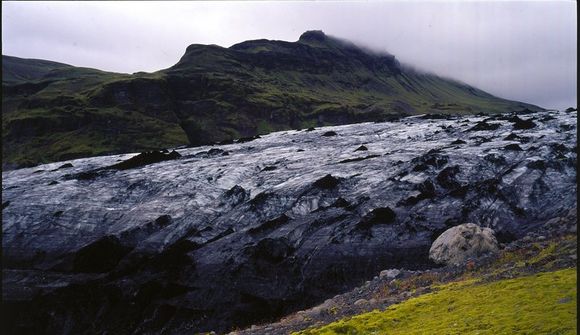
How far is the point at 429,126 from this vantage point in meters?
92.9

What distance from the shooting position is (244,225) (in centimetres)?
5228

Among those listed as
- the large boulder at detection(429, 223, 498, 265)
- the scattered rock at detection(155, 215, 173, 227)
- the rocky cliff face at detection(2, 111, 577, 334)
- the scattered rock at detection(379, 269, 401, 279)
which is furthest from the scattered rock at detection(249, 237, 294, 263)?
the large boulder at detection(429, 223, 498, 265)

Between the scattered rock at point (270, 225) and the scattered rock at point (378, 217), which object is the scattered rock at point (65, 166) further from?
the scattered rock at point (378, 217)

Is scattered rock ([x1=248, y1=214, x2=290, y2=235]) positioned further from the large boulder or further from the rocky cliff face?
the large boulder

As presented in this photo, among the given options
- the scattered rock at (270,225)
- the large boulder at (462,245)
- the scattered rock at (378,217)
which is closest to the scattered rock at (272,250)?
the scattered rock at (270,225)

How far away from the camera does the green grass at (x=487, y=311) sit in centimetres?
1920

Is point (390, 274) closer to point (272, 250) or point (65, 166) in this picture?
point (272, 250)

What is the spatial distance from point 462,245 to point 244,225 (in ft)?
81.9

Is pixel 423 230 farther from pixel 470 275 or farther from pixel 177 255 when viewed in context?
pixel 177 255

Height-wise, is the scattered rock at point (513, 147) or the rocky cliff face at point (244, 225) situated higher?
the scattered rock at point (513, 147)

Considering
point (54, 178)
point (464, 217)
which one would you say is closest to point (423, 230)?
point (464, 217)

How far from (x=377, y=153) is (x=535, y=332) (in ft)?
168

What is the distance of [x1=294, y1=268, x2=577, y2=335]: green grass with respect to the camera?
1920cm

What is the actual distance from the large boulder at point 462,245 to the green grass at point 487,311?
930cm
